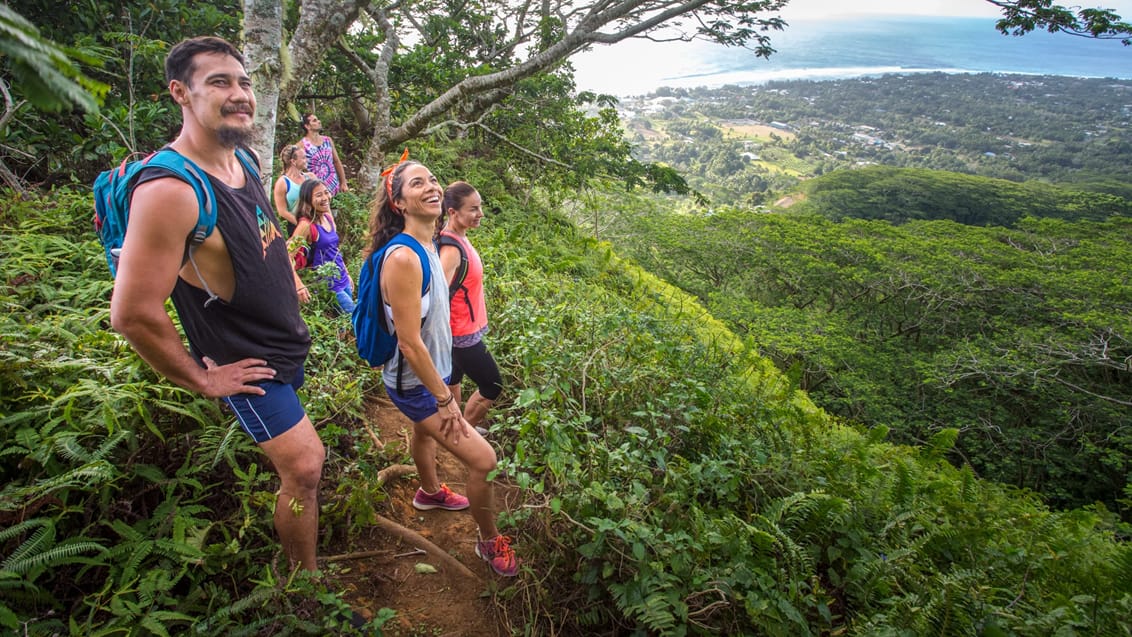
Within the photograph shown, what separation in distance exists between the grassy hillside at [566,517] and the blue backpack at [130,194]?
99cm

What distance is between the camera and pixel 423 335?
2.54 metres

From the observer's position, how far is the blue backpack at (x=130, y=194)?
167 centimetres

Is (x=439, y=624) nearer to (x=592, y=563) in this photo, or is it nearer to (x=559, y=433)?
(x=592, y=563)

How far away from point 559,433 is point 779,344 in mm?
9066

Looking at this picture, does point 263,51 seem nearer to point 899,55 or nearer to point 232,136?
point 232,136

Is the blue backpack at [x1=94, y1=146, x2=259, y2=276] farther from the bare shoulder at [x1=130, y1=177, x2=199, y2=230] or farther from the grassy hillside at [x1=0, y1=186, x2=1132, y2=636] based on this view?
the grassy hillside at [x1=0, y1=186, x2=1132, y2=636]

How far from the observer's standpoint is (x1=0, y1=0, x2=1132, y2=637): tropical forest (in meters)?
2.19

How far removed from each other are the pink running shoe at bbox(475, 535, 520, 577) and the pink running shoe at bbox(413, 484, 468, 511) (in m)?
0.53

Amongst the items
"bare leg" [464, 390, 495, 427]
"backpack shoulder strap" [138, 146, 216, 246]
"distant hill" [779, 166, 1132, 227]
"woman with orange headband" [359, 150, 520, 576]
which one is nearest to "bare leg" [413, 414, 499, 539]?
"woman with orange headband" [359, 150, 520, 576]

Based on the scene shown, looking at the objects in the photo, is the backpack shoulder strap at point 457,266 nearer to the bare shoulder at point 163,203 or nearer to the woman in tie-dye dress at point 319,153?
the bare shoulder at point 163,203

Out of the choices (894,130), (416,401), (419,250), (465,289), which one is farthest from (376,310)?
(894,130)

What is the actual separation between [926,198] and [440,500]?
3467 cm

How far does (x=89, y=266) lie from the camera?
4.12 metres

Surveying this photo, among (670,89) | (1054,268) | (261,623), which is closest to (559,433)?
(261,623)
